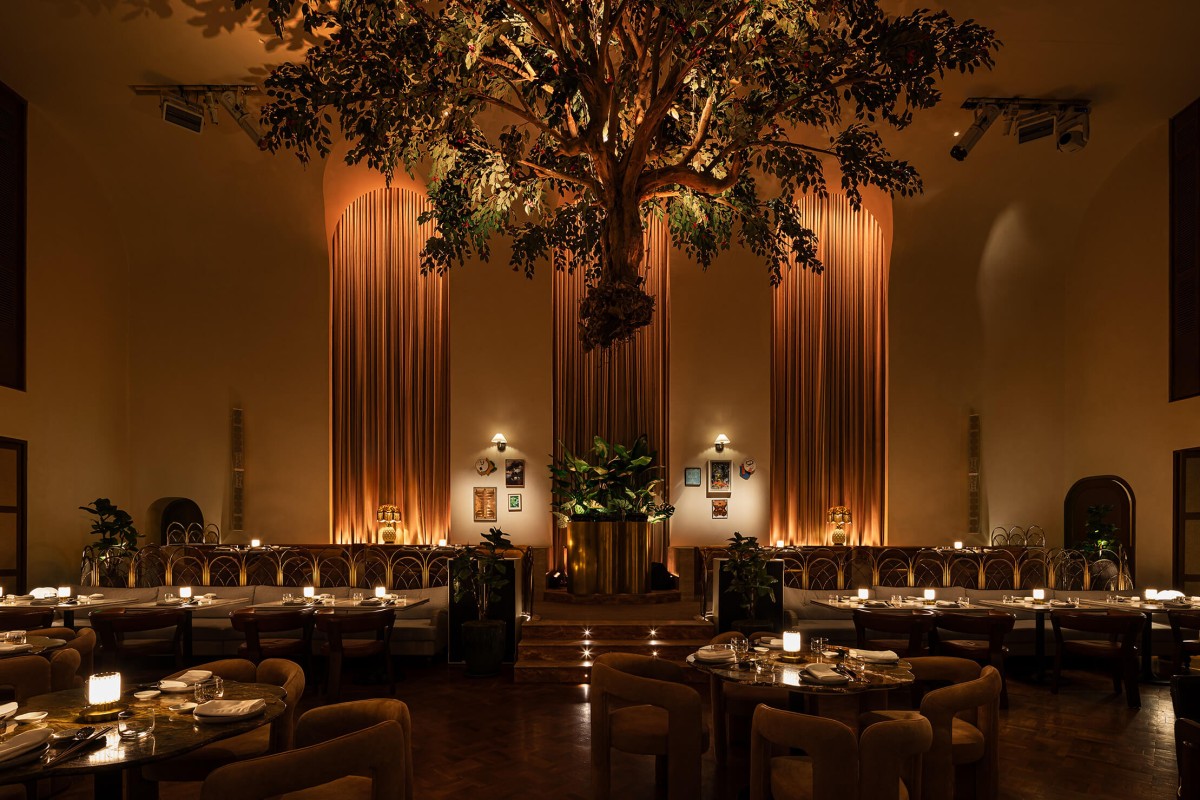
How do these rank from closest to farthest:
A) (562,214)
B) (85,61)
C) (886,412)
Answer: (562,214)
(85,61)
(886,412)

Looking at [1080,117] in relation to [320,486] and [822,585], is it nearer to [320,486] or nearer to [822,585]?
[822,585]

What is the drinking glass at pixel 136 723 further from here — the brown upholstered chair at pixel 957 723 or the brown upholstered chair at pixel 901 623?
the brown upholstered chair at pixel 901 623

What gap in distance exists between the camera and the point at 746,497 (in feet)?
39.7

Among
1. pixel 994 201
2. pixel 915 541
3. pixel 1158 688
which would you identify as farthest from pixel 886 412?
pixel 1158 688

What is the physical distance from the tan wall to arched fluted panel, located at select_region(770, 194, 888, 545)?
28.7 feet

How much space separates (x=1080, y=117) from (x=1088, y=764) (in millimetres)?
7170

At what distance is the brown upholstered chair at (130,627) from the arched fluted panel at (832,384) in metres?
7.77

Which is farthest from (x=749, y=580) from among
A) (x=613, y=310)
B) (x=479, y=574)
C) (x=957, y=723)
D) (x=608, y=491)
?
(x=613, y=310)

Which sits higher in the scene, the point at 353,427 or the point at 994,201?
the point at 994,201

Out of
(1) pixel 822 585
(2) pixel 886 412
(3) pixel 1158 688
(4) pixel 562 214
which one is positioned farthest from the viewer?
(2) pixel 886 412

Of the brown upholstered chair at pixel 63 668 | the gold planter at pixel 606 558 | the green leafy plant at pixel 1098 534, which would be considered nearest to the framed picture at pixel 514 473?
the gold planter at pixel 606 558

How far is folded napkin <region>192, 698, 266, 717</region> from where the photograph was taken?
3314 millimetres

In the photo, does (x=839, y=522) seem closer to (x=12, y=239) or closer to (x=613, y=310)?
(x=613, y=310)

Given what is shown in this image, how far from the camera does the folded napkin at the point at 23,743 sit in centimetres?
285
